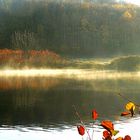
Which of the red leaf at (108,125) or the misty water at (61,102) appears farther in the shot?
the misty water at (61,102)

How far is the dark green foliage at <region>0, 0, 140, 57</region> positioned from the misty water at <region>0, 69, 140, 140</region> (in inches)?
92.3

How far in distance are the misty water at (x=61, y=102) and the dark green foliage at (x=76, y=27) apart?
234 cm

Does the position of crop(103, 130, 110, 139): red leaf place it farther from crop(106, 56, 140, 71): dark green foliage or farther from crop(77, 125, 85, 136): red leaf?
crop(106, 56, 140, 71): dark green foliage

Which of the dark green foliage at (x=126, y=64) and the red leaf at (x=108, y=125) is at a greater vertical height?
the dark green foliage at (x=126, y=64)

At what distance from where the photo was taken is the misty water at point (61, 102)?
71.9 feet

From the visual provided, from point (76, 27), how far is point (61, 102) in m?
15.2

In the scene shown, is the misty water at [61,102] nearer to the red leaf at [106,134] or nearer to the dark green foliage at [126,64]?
the dark green foliage at [126,64]

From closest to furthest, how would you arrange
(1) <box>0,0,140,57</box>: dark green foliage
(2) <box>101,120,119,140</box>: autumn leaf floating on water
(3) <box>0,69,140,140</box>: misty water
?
(2) <box>101,120,119,140</box>: autumn leaf floating on water → (3) <box>0,69,140,140</box>: misty water → (1) <box>0,0,140,57</box>: dark green foliage

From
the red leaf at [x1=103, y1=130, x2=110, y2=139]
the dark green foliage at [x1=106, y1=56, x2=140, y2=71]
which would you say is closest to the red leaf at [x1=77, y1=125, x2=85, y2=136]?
the red leaf at [x1=103, y1=130, x2=110, y2=139]

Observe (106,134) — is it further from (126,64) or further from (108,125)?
(126,64)

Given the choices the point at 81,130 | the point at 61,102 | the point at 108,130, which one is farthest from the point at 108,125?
the point at 61,102

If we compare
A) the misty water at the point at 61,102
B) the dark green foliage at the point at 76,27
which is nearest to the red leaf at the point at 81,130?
the misty water at the point at 61,102

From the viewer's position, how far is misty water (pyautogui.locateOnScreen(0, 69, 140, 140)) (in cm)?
2191

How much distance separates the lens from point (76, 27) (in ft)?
161
